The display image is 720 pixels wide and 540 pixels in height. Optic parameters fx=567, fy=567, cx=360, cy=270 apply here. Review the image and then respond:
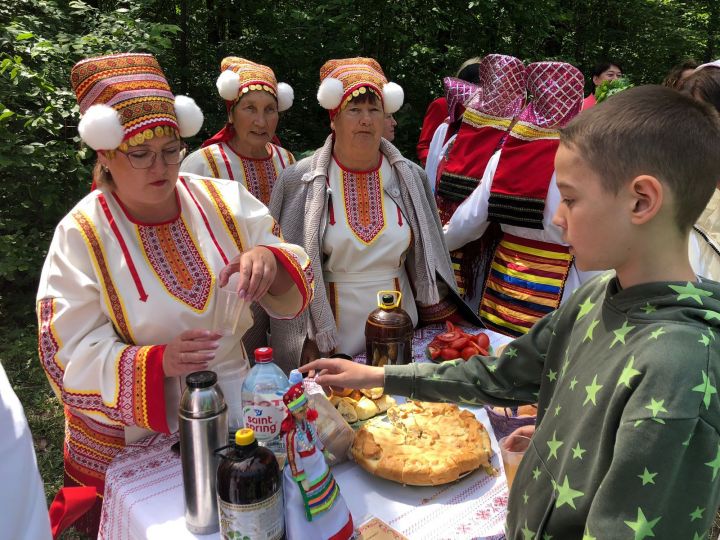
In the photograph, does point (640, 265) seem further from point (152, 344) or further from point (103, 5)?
point (103, 5)

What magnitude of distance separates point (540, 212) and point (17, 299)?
4.69m

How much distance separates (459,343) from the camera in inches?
92.3

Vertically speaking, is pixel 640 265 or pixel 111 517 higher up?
pixel 640 265

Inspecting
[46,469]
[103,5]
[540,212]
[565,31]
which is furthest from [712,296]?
[565,31]

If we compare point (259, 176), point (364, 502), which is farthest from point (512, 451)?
point (259, 176)

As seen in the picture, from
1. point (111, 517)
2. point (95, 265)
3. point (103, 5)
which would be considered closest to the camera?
point (111, 517)

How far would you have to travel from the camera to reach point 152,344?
6.11ft

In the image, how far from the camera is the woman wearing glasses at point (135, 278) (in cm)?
170

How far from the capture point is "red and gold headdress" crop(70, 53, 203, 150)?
1.80 m

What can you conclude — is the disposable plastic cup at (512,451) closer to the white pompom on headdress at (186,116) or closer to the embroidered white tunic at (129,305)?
Result: the embroidered white tunic at (129,305)

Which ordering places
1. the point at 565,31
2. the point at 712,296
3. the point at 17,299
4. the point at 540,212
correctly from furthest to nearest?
the point at 565,31, the point at 17,299, the point at 540,212, the point at 712,296

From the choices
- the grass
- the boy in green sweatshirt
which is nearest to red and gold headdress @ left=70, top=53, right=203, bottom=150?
the boy in green sweatshirt

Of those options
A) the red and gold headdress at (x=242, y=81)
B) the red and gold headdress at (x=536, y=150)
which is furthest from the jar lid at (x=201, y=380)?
the red and gold headdress at (x=242, y=81)

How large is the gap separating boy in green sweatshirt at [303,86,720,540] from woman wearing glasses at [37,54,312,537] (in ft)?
3.25
